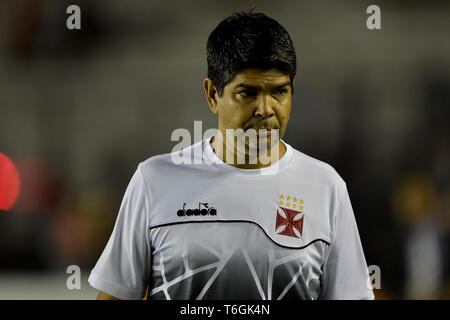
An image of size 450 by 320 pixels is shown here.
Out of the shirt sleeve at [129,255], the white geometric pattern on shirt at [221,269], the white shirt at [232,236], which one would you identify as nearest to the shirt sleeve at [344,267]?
the white shirt at [232,236]

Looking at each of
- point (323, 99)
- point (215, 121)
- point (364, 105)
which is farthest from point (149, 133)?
point (364, 105)

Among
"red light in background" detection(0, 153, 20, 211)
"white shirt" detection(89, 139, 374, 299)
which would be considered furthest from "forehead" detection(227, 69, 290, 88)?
"red light in background" detection(0, 153, 20, 211)

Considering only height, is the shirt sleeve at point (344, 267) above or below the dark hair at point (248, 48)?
below

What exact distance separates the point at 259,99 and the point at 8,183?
23.6 feet

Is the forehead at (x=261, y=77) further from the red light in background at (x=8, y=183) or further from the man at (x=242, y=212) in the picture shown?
the red light in background at (x=8, y=183)

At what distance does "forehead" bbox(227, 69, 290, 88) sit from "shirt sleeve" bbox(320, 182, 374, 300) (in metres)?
0.63

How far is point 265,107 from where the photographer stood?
2.29 metres

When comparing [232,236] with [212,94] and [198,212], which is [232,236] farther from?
[212,94]

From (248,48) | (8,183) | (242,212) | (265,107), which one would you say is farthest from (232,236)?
(8,183)

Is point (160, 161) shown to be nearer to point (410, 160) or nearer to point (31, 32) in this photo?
point (410, 160)

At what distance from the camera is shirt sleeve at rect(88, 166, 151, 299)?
242 cm

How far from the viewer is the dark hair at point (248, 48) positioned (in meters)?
2.33

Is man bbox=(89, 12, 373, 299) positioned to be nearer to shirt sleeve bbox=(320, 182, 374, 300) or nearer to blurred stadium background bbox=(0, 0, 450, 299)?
shirt sleeve bbox=(320, 182, 374, 300)
